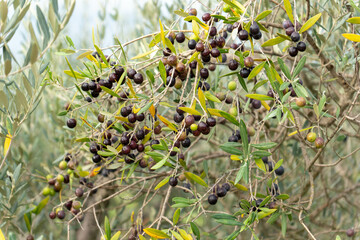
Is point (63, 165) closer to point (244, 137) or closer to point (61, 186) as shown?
point (61, 186)

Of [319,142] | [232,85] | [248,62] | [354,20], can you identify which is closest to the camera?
[354,20]

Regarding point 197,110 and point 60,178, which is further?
point 60,178

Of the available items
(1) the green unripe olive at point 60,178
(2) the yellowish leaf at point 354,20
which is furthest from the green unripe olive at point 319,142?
(1) the green unripe olive at point 60,178

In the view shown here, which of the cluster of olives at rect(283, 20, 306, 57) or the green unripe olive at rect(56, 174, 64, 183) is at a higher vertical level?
the cluster of olives at rect(283, 20, 306, 57)

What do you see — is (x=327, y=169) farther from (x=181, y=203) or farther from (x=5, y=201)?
(x=5, y=201)

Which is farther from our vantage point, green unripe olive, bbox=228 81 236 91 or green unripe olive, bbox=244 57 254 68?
green unripe olive, bbox=228 81 236 91

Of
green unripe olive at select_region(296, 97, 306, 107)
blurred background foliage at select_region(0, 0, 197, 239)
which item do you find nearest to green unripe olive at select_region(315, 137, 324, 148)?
green unripe olive at select_region(296, 97, 306, 107)

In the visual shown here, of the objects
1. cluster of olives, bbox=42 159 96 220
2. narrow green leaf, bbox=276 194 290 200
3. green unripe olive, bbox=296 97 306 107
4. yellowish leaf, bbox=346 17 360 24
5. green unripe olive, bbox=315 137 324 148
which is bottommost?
cluster of olives, bbox=42 159 96 220

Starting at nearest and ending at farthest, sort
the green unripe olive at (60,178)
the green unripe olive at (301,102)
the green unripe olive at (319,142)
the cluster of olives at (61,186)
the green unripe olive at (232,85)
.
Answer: the green unripe olive at (301,102)
the green unripe olive at (319,142)
the green unripe olive at (232,85)
the cluster of olives at (61,186)
the green unripe olive at (60,178)

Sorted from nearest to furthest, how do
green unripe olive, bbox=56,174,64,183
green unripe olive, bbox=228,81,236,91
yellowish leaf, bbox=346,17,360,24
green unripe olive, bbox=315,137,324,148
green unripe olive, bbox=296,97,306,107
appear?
→ yellowish leaf, bbox=346,17,360,24 < green unripe olive, bbox=296,97,306,107 < green unripe olive, bbox=315,137,324,148 < green unripe olive, bbox=228,81,236,91 < green unripe olive, bbox=56,174,64,183

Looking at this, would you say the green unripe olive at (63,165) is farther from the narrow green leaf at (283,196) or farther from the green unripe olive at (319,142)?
the green unripe olive at (319,142)

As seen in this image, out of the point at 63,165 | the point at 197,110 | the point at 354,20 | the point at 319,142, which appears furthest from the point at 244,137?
the point at 63,165

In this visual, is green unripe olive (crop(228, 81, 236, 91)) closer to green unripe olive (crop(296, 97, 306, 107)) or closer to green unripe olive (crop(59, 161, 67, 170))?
green unripe olive (crop(296, 97, 306, 107))

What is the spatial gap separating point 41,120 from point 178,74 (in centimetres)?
203
